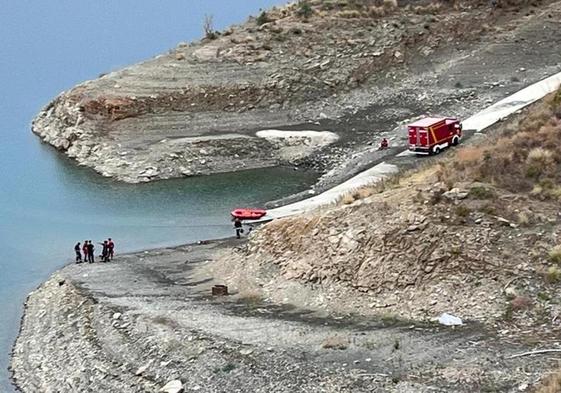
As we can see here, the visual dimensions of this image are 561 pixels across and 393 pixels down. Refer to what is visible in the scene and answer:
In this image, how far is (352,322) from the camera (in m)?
24.8

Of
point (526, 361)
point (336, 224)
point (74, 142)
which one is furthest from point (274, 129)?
point (526, 361)

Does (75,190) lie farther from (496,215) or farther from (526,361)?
(526,361)

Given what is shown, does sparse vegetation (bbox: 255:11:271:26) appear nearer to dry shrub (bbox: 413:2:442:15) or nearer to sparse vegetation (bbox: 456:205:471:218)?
dry shrub (bbox: 413:2:442:15)

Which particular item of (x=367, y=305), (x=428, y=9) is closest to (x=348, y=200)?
(x=367, y=305)

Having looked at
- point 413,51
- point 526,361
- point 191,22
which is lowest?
point 526,361

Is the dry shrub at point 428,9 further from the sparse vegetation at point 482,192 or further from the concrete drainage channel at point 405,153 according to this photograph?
the sparse vegetation at point 482,192

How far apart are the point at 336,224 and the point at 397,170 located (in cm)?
1390

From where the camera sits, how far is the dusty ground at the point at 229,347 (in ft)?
70.8

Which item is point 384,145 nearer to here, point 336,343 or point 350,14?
point 350,14

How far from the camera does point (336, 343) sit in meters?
23.3

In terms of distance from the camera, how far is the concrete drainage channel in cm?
3800

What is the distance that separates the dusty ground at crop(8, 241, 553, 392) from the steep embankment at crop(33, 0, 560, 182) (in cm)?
1807

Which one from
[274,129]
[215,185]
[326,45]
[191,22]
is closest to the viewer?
[215,185]

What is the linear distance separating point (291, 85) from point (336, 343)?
111 ft
